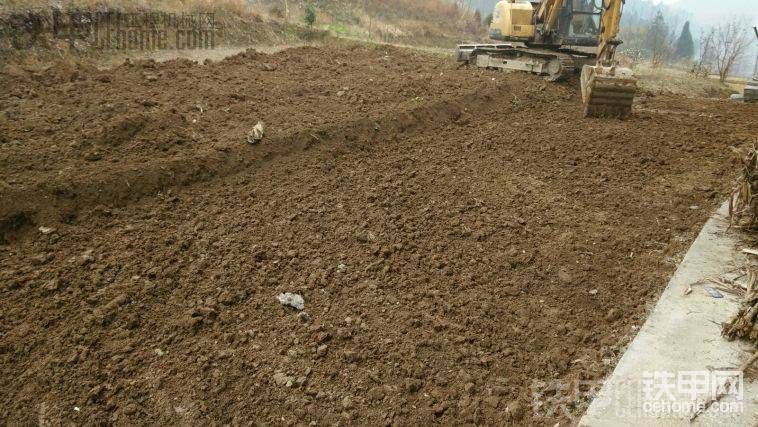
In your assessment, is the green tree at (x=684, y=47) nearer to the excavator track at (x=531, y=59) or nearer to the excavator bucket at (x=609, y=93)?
the excavator track at (x=531, y=59)

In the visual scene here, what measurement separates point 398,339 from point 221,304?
1433 millimetres

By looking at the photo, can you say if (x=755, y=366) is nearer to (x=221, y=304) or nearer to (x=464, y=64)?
(x=221, y=304)

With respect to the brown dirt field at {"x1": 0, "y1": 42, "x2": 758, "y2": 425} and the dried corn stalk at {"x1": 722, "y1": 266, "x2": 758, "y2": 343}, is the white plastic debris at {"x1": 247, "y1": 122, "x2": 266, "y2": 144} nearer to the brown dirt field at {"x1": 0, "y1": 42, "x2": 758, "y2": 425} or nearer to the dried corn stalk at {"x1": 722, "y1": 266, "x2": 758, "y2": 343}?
the brown dirt field at {"x1": 0, "y1": 42, "x2": 758, "y2": 425}

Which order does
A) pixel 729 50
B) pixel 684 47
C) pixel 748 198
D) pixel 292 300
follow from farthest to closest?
pixel 684 47
pixel 729 50
pixel 748 198
pixel 292 300

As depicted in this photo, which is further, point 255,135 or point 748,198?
point 255,135

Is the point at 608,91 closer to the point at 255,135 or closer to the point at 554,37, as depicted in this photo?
the point at 554,37

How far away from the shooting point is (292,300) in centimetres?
397

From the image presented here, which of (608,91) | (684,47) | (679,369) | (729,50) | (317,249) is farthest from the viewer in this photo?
(684,47)

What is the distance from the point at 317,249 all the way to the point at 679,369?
2.97m

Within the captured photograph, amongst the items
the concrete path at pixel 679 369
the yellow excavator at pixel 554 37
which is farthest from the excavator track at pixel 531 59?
the concrete path at pixel 679 369

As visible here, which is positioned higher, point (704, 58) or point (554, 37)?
point (704, 58)

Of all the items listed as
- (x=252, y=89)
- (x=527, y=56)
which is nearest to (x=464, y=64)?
(x=527, y=56)

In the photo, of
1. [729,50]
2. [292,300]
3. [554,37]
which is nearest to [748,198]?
[292,300]

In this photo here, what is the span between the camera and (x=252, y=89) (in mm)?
8852
